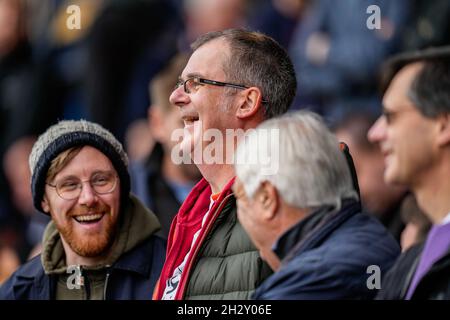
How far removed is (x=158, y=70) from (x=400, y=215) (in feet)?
7.77

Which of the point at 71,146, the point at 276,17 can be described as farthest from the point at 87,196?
the point at 276,17

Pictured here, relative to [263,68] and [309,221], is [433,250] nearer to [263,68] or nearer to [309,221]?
[309,221]

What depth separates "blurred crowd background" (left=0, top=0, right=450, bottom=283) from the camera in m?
7.22

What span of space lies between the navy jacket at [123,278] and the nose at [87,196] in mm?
269

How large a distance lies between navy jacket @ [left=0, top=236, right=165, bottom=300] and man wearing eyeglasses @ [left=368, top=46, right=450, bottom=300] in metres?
1.39

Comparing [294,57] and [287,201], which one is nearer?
[287,201]

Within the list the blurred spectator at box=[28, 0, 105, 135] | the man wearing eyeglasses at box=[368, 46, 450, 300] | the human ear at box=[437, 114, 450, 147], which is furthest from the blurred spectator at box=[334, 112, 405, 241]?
the human ear at box=[437, 114, 450, 147]

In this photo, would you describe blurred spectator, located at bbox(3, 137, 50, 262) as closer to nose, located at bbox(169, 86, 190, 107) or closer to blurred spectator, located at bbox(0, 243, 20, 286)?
blurred spectator, located at bbox(0, 243, 20, 286)

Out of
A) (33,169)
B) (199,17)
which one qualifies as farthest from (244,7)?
(33,169)

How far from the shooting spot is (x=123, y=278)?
5.02m

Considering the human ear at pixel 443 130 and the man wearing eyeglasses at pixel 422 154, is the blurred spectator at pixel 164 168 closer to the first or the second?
the man wearing eyeglasses at pixel 422 154

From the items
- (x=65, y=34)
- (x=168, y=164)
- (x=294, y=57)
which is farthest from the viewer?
(x=65, y=34)

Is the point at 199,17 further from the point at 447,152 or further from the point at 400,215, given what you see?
the point at 447,152

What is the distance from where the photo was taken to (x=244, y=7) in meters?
7.99
